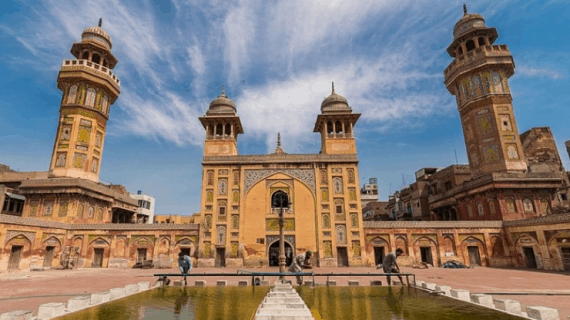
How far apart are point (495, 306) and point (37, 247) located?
28346 mm

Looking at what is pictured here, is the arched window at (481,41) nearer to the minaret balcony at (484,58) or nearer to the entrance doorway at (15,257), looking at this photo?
the minaret balcony at (484,58)

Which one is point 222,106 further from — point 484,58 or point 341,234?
point 484,58

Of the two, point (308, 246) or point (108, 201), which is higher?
point (108, 201)

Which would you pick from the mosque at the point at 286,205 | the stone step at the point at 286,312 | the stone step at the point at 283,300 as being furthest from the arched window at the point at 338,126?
the stone step at the point at 286,312

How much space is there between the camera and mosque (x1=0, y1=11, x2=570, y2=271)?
24.8 metres

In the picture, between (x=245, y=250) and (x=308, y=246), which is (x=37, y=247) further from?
(x=308, y=246)

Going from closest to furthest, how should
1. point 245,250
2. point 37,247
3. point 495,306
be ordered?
1. point 495,306
2. point 37,247
3. point 245,250

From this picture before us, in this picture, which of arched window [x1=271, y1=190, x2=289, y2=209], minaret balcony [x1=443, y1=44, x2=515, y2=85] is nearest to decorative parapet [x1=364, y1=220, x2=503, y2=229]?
arched window [x1=271, y1=190, x2=289, y2=209]

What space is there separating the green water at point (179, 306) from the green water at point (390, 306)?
1.78m

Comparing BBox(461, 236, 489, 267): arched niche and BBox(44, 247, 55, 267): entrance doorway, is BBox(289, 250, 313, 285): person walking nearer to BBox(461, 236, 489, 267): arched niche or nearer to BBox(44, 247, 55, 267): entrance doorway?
BBox(461, 236, 489, 267): arched niche

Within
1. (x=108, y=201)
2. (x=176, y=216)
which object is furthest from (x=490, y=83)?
(x=176, y=216)

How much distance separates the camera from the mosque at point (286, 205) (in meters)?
24.8

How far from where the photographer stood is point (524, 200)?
2566 cm

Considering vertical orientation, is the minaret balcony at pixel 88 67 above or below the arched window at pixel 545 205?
above
